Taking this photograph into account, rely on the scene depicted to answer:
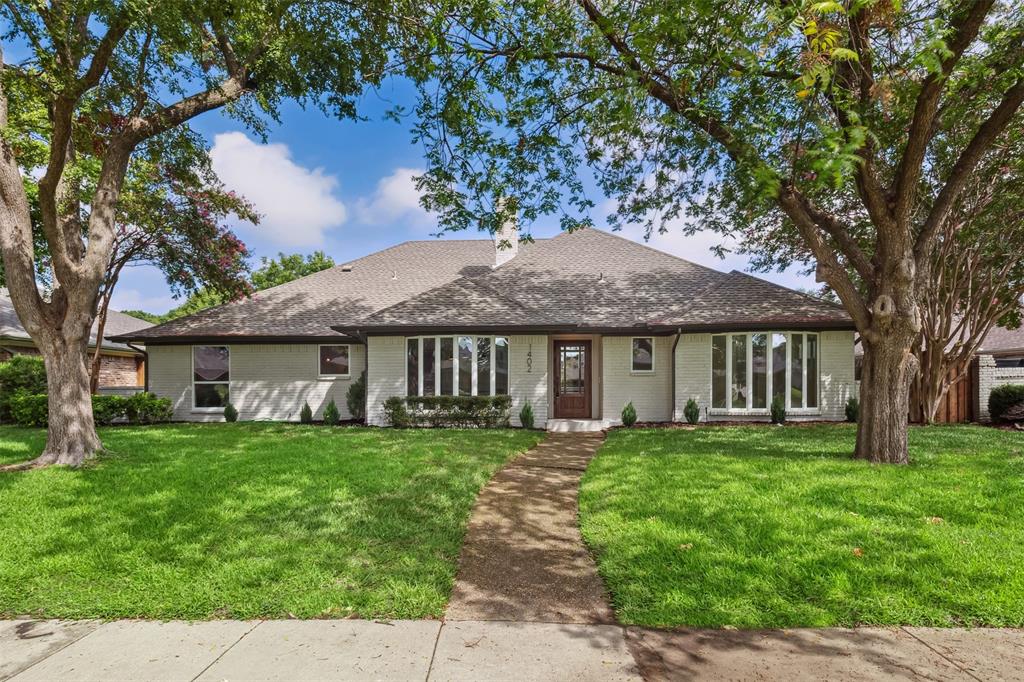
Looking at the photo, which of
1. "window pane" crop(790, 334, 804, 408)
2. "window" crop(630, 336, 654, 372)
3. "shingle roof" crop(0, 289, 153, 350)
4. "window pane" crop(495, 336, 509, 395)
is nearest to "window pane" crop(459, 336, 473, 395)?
"window pane" crop(495, 336, 509, 395)

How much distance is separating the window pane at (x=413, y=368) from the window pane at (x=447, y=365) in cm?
66

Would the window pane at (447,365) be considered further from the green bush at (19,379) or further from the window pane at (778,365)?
the green bush at (19,379)

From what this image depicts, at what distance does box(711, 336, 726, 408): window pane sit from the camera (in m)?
12.7

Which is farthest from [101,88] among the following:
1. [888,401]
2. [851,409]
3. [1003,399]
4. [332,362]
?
[1003,399]

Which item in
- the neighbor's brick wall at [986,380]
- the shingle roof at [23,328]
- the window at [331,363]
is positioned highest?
the shingle roof at [23,328]

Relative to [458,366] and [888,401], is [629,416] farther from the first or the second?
[888,401]

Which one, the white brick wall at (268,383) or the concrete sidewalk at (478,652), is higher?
the white brick wall at (268,383)

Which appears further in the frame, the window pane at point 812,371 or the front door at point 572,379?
the front door at point 572,379

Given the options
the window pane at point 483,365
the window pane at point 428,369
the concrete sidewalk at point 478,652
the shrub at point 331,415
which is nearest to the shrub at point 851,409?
the window pane at point 483,365

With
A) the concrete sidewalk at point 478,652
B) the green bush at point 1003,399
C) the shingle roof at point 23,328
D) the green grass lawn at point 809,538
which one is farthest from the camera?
the shingle roof at point 23,328

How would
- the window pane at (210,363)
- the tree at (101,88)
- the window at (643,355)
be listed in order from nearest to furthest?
the tree at (101,88)
the window at (643,355)
the window pane at (210,363)

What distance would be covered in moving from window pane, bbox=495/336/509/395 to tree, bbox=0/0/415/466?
6574mm

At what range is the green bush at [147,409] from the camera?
512 inches

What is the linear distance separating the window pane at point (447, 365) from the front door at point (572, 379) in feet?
10.1
